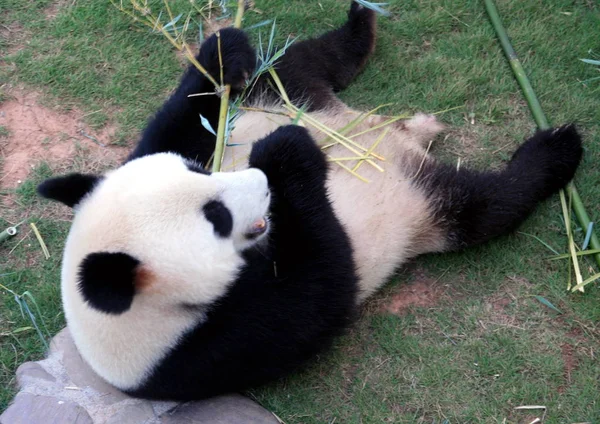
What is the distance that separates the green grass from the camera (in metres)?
2.57

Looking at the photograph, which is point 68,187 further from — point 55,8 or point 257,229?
point 55,8

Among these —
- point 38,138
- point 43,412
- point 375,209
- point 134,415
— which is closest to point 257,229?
point 375,209

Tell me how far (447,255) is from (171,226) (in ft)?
4.68

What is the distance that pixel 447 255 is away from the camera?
9.41 feet

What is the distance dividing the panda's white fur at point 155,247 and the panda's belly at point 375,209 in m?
0.60

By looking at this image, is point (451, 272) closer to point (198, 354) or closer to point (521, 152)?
point (521, 152)

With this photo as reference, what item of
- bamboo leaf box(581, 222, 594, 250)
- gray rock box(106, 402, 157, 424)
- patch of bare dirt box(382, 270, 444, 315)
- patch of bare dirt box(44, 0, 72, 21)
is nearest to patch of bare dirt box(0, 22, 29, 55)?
patch of bare dirt box(44, 0, 72, 21)

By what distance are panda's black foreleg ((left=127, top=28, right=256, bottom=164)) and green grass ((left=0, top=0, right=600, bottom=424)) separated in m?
0.76

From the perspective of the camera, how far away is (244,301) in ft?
7.19

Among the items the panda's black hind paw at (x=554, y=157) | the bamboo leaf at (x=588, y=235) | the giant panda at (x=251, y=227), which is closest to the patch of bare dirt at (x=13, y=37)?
the giant panda at (x=251, y=227)

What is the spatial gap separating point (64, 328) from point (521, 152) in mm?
2240

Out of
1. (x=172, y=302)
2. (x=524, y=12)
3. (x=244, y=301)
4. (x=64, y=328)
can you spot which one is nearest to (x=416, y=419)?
(x=244, y=301)

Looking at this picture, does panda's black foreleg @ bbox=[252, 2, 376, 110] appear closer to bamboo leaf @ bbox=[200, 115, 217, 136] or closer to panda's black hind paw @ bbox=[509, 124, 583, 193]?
bamboo leaf @ bbox=[200, 115, 217, 136]

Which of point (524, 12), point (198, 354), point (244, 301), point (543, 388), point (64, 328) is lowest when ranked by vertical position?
point (64, 328)
